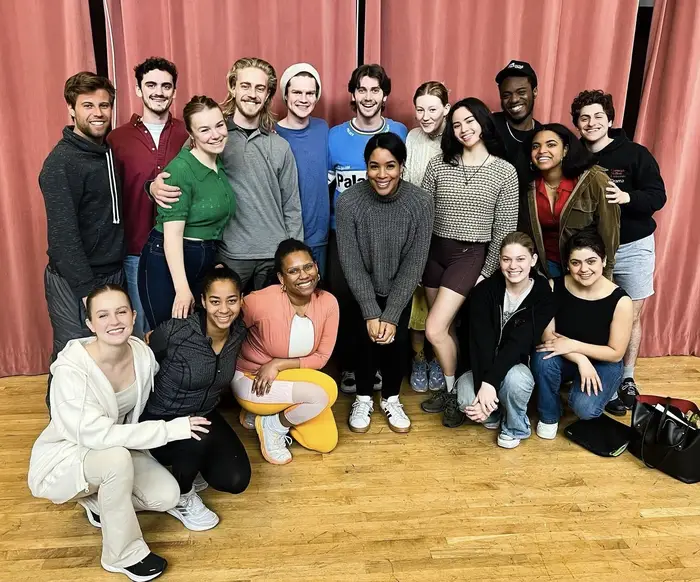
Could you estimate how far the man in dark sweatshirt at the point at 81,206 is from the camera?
2.10 meters

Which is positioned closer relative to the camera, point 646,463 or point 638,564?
point 638,564

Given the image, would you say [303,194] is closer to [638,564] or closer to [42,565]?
[42,565]

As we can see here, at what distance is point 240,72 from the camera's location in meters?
2.35

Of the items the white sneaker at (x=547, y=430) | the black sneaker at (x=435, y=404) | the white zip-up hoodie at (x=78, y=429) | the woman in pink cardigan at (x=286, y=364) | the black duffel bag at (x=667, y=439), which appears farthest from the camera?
the black sneaker at (x=435, y=404)

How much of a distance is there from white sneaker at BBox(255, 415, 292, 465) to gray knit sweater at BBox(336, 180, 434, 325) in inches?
23.2

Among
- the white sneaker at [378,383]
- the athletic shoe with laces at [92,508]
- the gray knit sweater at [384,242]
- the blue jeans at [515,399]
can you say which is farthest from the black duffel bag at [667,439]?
the athletic shoe with laces at [92,508]

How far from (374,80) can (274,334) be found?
3.84ft

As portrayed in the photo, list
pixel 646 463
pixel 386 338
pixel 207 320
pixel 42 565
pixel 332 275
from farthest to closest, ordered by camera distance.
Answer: pixel 332 275
pixel 386 338
pixel 646 463
pixel 207 320
pixel 42 565

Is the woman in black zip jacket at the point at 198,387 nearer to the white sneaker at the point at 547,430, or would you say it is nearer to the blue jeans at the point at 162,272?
the blue jeans at the point at 162,272

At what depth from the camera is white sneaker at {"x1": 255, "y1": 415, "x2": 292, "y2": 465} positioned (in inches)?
91.3

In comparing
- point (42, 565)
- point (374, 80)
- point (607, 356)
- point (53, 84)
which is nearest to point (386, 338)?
point (607, 356)

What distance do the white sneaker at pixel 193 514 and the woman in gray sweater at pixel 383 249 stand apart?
780 mm

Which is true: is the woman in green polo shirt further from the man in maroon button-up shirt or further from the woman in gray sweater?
the woman in gray sweater

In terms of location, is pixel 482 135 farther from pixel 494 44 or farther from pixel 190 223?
pixel 190 223
